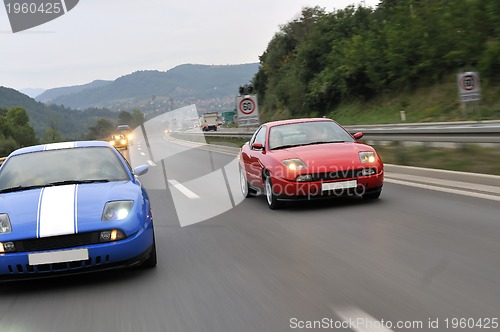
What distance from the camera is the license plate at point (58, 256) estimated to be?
5.12 metres

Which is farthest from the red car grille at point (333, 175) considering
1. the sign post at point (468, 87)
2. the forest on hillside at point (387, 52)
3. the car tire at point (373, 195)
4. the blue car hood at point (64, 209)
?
the forest on hillside at point (387, 52)

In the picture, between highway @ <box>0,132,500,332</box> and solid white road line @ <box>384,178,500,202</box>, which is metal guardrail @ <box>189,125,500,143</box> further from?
highway @ <box>0,132,500,332</box>

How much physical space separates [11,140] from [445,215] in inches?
5656

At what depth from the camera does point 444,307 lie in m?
4.04

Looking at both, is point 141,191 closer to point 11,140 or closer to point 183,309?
point 183,309

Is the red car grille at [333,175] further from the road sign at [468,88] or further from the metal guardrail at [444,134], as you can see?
the road sign at [468,88]

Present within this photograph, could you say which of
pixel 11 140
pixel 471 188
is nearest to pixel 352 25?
pixel 471 188

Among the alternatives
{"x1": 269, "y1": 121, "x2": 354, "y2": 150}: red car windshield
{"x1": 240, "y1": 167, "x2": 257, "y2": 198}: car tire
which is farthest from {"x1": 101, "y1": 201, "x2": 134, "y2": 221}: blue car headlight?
{"x1": 240, "y1": 167, "x2": 257, "y2": 198}: car tire

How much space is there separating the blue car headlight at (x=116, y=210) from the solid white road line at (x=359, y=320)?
2284 mm

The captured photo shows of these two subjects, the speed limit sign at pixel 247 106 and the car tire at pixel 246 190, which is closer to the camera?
the car tire at pixel 246 190

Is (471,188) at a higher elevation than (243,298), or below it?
below

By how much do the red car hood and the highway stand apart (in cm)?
67

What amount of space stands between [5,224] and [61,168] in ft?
4.23

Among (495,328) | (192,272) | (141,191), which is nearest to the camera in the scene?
(495,328)
